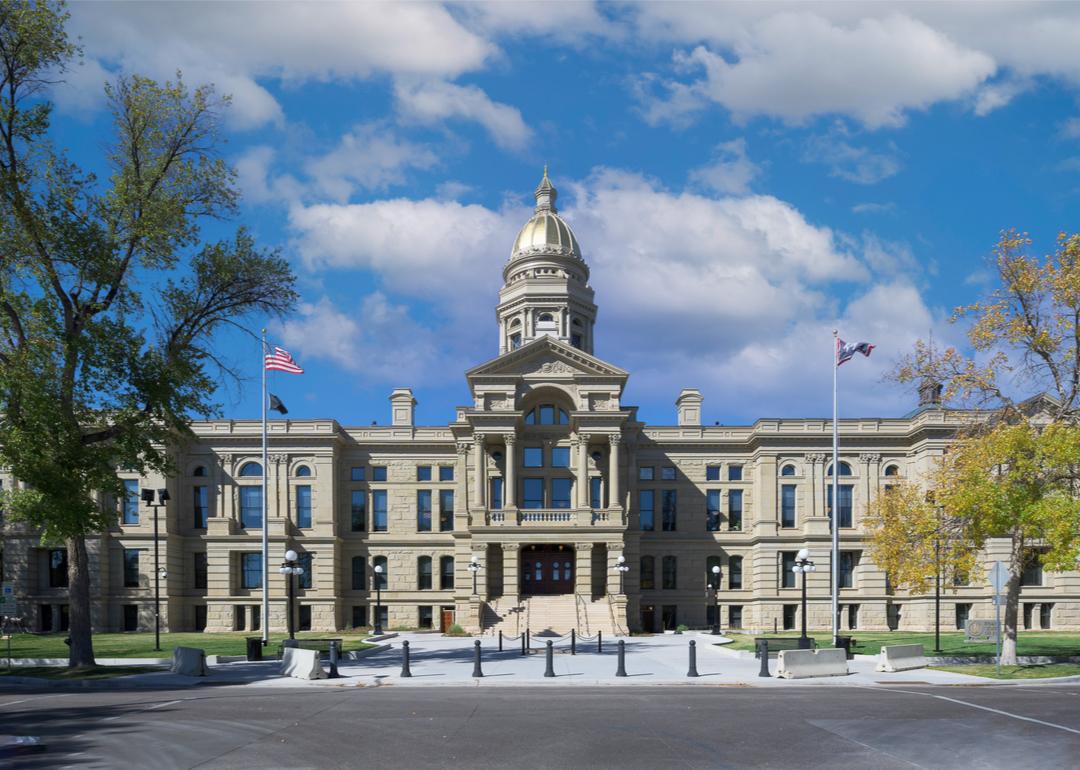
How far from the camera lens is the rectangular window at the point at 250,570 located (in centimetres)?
5956

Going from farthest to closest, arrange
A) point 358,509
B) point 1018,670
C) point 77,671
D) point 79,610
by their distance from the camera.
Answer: point 358,509
point 79,610
point 77,671
point 1018,670

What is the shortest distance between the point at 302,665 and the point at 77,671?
27.1ft

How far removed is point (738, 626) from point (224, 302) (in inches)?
1679

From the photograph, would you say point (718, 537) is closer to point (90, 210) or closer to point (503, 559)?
point (503, 559)

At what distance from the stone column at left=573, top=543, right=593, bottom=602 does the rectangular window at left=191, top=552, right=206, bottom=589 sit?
24952 millimetres

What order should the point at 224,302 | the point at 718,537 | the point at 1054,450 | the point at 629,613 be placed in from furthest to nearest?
the point at 718,537 → the point at 629,613 → the point at 224,302 → the point at 1054,450

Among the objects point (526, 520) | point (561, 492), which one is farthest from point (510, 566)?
A: point (561, 492)

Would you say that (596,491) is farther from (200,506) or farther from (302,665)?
(302,665)

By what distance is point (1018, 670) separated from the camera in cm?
2838

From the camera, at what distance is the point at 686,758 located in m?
14.7

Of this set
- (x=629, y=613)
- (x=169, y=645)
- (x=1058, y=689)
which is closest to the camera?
(x=1058, y=689)

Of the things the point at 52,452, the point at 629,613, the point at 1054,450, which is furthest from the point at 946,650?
the point at 52,452

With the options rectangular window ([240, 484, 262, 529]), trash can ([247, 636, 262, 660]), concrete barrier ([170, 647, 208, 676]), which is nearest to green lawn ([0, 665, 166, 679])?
concrete barrier ([170, 647, 208, 676])

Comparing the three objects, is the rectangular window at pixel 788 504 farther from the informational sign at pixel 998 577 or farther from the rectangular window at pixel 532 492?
the informational sign at pixel 998 577
